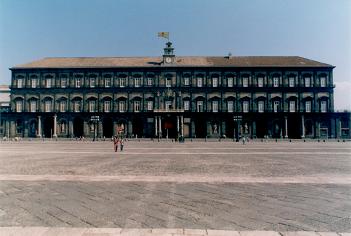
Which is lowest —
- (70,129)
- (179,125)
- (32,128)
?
(70,129)

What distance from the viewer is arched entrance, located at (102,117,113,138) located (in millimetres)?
50344

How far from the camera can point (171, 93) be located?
4981 cm

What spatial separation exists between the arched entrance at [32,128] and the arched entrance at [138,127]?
63.7ft

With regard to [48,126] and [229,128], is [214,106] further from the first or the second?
[48,126]

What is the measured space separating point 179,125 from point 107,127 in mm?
14358

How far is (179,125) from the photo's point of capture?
161 feet

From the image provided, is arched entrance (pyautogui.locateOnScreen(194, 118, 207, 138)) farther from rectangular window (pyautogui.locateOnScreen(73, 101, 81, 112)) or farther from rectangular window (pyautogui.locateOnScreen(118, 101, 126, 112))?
rectangular window (pyautogui.locateOnScreen(73, 101, 81, 112))

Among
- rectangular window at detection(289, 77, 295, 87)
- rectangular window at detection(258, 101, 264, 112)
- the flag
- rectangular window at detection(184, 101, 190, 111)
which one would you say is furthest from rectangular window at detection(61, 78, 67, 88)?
rectangular window at detection(289, 77, 295, 87)

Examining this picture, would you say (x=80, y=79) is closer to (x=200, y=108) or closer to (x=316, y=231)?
(x=200, y=108)

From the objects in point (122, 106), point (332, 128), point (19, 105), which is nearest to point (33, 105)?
point (19, 105)

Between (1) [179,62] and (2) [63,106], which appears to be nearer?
(2) [63,106]

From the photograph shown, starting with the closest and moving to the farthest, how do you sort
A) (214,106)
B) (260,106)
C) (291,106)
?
(291,106) < (260,106) < (214,106)

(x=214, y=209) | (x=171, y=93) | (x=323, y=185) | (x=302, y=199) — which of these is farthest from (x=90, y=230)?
(x=171, y=93)

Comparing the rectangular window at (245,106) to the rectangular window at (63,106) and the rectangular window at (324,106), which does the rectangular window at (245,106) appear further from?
the rectangular window at (63,106)
